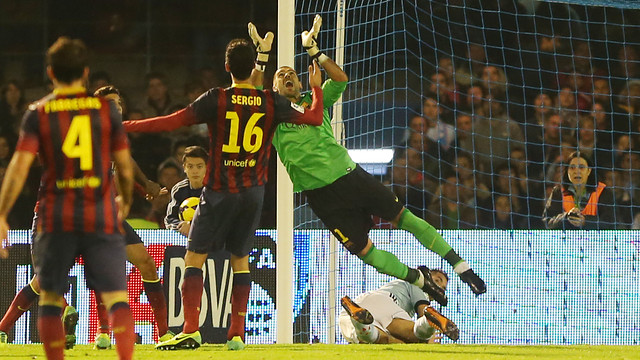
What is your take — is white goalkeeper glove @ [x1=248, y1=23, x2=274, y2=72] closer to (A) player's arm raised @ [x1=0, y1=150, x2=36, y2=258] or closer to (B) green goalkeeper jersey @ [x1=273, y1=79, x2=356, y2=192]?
(B) green goalkeeper jersey @ [x1=273, y1=79, x2=356, y2=192]

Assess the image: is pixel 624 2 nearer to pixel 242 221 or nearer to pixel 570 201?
pixel 570 201

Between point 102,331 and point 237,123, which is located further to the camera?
point 102,331

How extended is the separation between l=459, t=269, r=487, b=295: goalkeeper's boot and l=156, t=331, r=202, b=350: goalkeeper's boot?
1.81 metres

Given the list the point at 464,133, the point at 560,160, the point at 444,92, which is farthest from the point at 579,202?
the point at 444,92

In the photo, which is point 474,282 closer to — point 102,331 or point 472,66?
point 102,331

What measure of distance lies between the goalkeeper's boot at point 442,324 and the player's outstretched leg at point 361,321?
43 cm

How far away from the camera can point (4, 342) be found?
8.02 metres

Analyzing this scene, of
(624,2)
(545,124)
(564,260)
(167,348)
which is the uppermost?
(624,2)

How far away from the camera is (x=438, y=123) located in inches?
428

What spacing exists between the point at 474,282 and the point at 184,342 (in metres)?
1.93

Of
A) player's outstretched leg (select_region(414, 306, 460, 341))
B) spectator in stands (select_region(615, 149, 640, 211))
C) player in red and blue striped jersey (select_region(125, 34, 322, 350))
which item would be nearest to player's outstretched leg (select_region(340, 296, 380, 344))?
player's outstretched leg (select_region(414, 306, 460, 341))

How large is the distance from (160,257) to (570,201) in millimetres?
3398

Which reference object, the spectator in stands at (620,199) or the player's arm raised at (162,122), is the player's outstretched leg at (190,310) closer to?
the player's arm raised at (162,122)

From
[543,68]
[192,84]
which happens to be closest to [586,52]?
[543,68]
